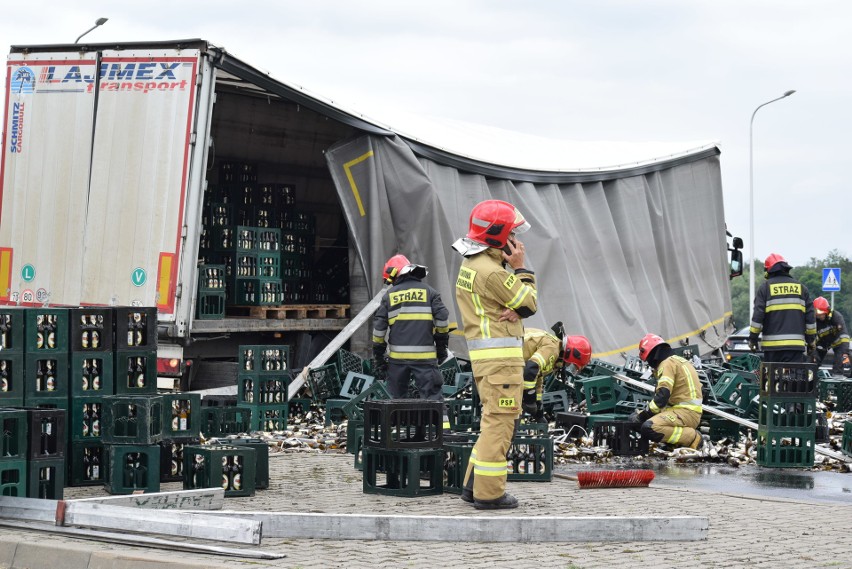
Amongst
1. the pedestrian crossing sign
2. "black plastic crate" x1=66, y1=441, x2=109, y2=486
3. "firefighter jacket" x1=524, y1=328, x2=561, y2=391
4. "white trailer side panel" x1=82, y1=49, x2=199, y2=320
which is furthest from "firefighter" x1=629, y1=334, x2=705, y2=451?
the pedestrian crossing sign

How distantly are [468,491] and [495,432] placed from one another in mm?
646

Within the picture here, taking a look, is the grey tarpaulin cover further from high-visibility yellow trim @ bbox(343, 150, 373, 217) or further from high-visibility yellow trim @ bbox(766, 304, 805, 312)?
high-visibility yellow trim @ bbox(766, 304, 805, 312)

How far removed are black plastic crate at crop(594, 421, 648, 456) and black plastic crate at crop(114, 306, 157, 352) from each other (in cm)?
497

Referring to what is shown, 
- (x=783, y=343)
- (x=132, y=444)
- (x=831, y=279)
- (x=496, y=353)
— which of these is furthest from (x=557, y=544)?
(x=831, y=279)

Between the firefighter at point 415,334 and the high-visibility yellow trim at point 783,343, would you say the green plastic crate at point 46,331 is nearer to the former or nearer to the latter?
the firefighter at point 415,334

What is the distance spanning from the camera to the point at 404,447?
929cm

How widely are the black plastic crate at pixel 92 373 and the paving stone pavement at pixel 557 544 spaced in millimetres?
799

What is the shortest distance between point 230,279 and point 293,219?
7.75 feet

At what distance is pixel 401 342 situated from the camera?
41.6 ft

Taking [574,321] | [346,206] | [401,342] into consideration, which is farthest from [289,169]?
[401,342]

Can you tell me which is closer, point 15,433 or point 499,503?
point 15,433

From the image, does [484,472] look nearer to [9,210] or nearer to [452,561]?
[452,561]

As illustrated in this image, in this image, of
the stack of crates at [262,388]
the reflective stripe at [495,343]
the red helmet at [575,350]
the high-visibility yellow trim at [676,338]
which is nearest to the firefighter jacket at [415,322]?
the red helmet at [575,350]

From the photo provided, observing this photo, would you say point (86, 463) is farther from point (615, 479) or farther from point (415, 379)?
point (615, 479)
